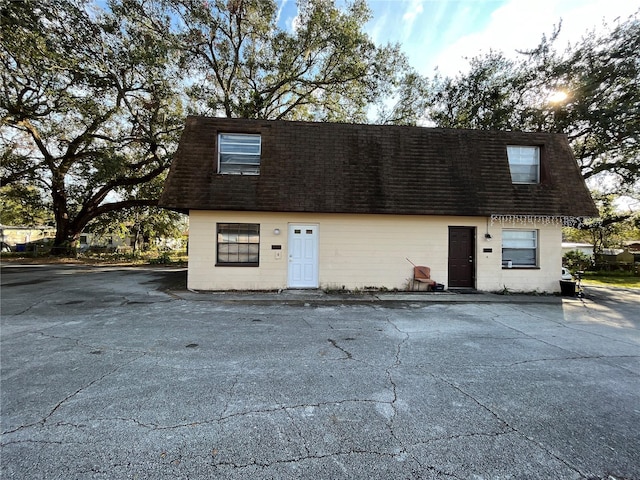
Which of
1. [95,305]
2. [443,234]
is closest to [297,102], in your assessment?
[443,234]

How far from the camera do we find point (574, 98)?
15.6 meters

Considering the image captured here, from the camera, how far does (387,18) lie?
44.5ft

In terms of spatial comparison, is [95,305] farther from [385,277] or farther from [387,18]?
[387,18]

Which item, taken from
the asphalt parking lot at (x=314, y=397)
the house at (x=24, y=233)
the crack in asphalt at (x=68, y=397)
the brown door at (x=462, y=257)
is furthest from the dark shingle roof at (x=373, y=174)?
the house at (x=24, y=233)

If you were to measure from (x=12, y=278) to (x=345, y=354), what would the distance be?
1472 centimetres

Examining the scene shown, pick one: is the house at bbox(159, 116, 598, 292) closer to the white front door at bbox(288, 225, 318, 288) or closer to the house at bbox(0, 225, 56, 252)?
the white front door at bbox(288, 225, 318, 288)

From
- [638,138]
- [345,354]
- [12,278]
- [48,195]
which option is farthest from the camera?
[48,195]

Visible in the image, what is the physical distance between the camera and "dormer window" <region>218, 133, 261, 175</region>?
10398mm

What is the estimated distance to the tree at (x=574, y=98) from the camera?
14.6 metres

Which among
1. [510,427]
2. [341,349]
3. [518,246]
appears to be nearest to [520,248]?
[518,246]

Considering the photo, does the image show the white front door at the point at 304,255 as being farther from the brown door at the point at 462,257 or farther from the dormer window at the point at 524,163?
the dormer window at the point at 524,163

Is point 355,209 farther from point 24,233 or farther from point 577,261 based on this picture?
point 24,233

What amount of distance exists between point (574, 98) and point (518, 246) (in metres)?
11.0

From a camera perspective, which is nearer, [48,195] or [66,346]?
[66,346]
